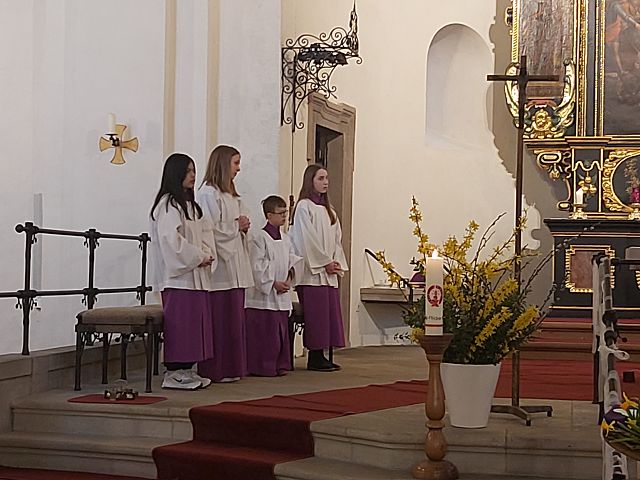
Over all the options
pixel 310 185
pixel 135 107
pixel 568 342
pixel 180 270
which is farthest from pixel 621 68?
pixel 180 270

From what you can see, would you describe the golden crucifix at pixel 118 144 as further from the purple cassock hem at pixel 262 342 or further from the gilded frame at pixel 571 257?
the gilded frame at pixel 571 257

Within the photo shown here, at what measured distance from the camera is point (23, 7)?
34.3 feet

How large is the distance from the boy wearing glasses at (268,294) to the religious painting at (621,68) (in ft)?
18.0

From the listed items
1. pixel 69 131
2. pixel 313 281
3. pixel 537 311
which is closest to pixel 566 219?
pixel 313 281

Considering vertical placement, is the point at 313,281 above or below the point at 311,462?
above

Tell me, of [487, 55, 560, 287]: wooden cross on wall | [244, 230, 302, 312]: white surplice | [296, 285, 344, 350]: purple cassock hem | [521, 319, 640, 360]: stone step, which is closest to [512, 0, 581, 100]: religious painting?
[521, 319, 640, 360]: stone step

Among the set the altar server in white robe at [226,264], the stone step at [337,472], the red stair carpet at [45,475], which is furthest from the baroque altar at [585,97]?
the red stair carpet at [45,475]

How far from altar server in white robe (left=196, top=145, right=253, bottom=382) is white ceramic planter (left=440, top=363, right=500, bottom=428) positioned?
2.54 meters

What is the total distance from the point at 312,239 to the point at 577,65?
5257mm

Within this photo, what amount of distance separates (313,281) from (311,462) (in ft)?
10.1

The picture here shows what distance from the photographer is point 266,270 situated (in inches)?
327

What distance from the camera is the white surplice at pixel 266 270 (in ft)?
27.2

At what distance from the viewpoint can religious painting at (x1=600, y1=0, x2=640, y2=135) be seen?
1241 cm

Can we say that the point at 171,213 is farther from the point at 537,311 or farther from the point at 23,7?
the point at 23,7
